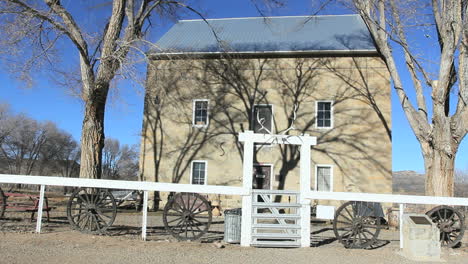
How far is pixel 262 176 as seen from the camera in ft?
55.0

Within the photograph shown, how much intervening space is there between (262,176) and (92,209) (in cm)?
886

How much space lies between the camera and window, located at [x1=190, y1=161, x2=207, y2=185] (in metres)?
17.4

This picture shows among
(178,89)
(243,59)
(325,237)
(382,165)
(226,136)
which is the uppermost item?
(243,59)

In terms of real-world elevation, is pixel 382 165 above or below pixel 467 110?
below

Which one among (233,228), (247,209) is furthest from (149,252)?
(247,209)

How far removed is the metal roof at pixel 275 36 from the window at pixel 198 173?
5197 millimetres

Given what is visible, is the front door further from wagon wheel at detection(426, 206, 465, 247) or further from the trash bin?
wagon wheel at detection(426, 206, 465, 247)

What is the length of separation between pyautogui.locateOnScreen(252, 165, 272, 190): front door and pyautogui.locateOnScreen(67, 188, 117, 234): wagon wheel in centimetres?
828

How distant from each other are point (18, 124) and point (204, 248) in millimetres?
53768

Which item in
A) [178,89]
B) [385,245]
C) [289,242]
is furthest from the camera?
[178,89]

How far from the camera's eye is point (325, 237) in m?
10.7

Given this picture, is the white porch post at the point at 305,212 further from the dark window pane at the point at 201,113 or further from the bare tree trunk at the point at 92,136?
the dark window pane at the point at 201,113

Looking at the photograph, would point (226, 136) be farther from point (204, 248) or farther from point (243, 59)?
point (204, 248)

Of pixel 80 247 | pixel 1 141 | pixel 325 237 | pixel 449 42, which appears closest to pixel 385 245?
pixel 325 237
